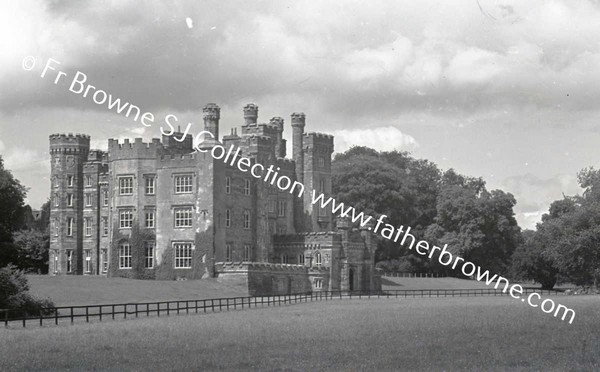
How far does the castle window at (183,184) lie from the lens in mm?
Answer: 78438

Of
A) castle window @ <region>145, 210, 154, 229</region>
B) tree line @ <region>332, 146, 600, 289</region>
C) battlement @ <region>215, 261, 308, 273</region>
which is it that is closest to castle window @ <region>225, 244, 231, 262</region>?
battlement @ <region>215, 261, 308, 273</region>

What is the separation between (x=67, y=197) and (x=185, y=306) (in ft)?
111

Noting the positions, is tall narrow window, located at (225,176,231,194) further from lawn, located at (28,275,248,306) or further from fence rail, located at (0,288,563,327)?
fence rail, located at (0,288,563,327)

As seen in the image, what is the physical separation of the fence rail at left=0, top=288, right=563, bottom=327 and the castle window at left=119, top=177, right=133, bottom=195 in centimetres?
1659

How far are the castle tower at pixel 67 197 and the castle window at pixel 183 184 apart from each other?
13390 mm

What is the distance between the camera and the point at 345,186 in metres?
112

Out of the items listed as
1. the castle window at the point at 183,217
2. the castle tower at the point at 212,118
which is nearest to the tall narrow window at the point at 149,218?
the castle window at the point at 183,217

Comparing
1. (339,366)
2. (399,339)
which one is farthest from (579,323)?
(339,366)

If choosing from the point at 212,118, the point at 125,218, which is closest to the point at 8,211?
the point at 125,218

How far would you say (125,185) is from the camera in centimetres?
7994

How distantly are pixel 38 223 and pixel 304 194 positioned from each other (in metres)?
40.3

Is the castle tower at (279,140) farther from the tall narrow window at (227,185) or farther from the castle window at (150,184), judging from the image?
the castle window at (150,184)

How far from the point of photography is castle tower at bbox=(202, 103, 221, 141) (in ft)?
271

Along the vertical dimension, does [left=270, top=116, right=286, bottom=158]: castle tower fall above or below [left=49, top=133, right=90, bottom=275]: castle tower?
above
